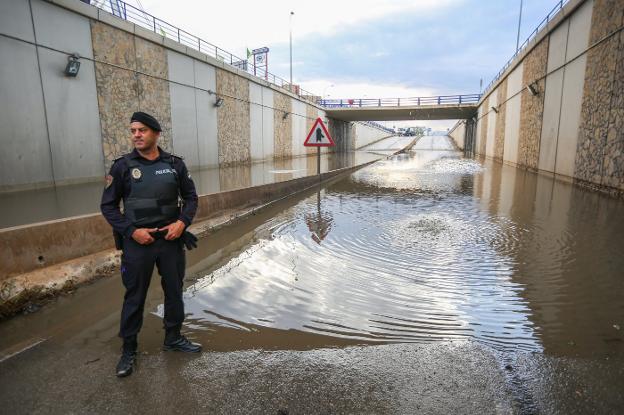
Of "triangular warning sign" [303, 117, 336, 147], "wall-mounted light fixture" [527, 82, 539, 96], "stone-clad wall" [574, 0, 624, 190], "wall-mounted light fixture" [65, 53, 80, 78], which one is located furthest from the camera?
"wall-mounted light fixture" [527, 82, 539, 96]

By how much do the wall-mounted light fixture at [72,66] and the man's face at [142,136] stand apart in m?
12.0

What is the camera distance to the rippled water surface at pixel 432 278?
3582 millimetres

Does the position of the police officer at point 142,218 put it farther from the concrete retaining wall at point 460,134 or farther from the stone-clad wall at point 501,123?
the concrete retaining wall at point 460,134

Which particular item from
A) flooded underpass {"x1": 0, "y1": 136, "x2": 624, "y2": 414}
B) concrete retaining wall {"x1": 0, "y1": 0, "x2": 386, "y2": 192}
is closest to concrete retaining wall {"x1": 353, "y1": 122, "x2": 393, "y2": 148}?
concrete retaining wall {"x1": 0, "y1": 0, "x2": 386, "y2": 192}

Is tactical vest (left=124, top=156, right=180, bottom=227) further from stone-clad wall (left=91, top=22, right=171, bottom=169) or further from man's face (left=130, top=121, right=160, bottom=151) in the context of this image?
stone-clad wall (left=91, top=22, right=171, bottom=169)

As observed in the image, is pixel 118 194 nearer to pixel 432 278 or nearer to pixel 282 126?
pixel 432 278

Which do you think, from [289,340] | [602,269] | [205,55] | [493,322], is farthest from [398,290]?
[205,55]

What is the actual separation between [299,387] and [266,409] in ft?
1.00

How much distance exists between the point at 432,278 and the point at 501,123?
28042mm

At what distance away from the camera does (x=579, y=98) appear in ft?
43.9

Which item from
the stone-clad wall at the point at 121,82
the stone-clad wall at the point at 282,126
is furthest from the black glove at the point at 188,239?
the stone-clad wall at the point at 282,126

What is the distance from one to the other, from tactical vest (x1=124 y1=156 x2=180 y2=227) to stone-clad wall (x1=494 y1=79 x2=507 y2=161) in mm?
28905

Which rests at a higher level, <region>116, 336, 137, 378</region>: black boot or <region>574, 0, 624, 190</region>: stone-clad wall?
<region>574, 0, 624, 190</region>: stone-clad wall

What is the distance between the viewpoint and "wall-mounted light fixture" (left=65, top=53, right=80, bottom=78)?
40.1ft
